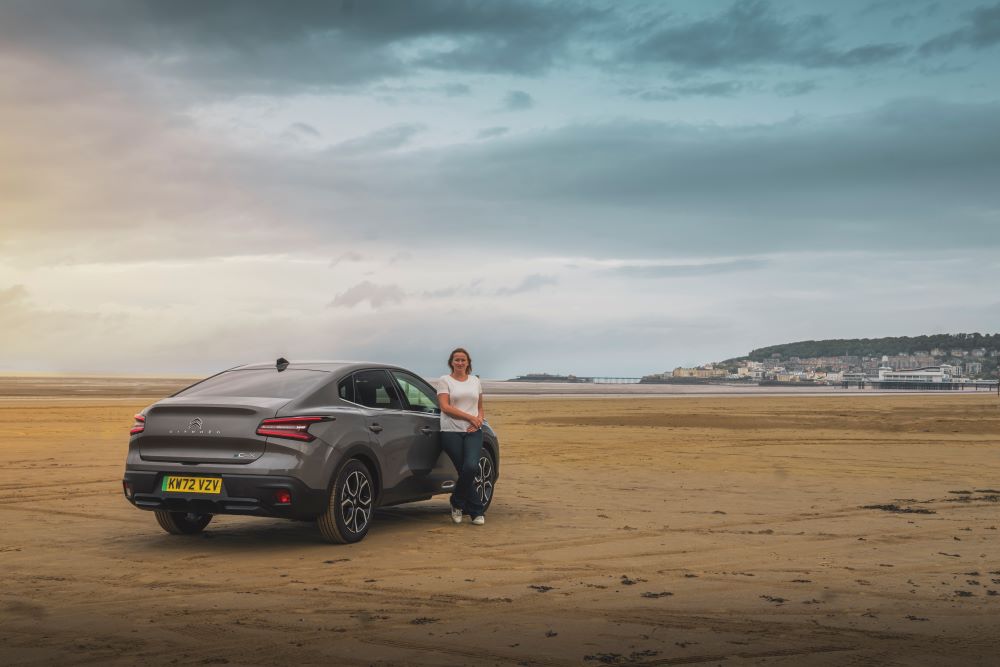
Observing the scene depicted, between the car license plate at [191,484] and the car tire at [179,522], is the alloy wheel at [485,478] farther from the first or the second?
the car license plate at [191,484]

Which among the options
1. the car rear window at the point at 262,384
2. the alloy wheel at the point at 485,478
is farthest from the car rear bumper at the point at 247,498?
the alloy wheel at the point at 485,478

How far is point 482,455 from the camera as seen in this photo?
41.6 ft

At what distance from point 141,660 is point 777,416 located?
35.3m

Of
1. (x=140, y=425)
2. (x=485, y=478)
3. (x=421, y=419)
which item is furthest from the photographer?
(x=485, y=478)

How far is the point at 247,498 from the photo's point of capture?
9.53m

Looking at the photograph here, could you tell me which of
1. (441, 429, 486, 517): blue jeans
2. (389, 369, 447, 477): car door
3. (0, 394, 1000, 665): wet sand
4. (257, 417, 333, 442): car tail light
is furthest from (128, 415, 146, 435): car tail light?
(441, 429, 486, 517): blue jeans

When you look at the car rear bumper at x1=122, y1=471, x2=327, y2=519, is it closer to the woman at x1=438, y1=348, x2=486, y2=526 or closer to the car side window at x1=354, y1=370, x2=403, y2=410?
the car side window at x1=354, y1=370, x2=403, y2=410

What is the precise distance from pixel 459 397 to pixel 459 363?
1.21 ft

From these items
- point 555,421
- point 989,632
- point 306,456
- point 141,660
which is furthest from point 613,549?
point 555,421

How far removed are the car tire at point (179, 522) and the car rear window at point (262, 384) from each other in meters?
1.24

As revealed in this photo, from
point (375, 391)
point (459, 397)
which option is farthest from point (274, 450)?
point (459, 397)

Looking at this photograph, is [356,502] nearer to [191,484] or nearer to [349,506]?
[349,506]

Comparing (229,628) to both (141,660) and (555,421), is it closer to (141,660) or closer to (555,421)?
(141,660)

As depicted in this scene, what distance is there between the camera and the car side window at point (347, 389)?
35.0 feet
